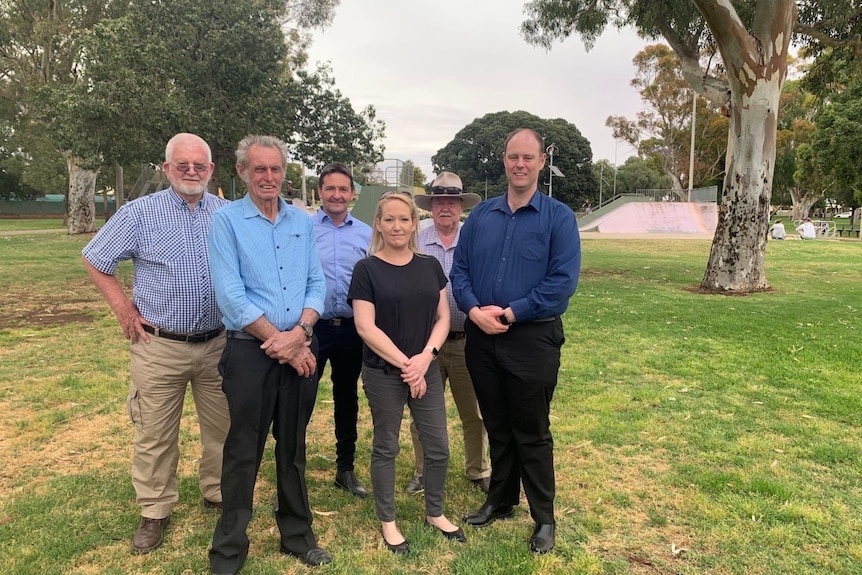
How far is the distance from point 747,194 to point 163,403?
1193 cm

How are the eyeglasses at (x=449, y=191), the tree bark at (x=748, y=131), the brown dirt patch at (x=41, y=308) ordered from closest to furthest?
the eyeglasses at (x=449, y=191) → the brown dirt patch at (x=41, y=308) → the tree bark at (x=748, y=131)

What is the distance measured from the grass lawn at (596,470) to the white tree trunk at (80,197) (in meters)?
20.8

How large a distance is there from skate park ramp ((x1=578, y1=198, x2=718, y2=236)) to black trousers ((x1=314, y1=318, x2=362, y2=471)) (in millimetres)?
35331

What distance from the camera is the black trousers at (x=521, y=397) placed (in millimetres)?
3027

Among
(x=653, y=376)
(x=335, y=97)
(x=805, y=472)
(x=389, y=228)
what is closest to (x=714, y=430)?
(x=805, y=472)

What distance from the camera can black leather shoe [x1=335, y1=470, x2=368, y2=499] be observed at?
3.67m

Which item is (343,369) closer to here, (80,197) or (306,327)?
(306,327)

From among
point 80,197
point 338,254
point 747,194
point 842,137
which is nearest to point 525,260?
point 338,254

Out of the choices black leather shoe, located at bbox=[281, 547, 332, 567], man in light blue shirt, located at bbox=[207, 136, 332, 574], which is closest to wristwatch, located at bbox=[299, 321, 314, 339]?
man in light blue shirt, located at bbox=[207, 136, 332, 574]

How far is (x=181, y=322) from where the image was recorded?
118 inches

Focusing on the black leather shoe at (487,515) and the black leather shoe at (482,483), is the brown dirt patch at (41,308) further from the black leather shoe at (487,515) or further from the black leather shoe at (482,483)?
the black leather shoe at (487,515)

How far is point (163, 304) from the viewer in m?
2.99

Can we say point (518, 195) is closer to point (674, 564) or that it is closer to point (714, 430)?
point (674, 564)

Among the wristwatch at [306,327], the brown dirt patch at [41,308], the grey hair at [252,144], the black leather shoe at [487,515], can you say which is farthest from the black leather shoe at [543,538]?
the brown dirt patch at [41,308]
